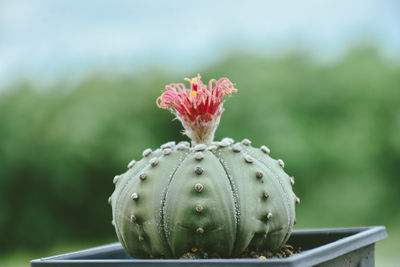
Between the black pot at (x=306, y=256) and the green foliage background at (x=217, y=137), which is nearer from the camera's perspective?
the black pot at (x=306, y=256)

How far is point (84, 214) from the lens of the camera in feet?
20.3

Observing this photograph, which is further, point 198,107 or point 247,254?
point 198,107

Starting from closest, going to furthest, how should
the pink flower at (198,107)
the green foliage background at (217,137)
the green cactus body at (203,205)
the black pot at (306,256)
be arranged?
the black pot at (306,256), the green cactus body at (203,205), the pink flower at (198,107), the green foliage background at (217,137)

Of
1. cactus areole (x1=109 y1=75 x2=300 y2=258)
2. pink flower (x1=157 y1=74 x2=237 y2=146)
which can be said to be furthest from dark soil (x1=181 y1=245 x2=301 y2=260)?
pink flower (x1=157 y1=74 x2=237 y2=146)

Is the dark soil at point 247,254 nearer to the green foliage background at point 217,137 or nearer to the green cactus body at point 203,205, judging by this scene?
the green cactus body at point 203,205

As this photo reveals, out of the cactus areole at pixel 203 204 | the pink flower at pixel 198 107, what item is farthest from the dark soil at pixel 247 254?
the pink flower at pixel 198 107

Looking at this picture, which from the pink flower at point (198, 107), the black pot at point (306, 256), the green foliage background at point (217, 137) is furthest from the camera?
the green foliage background at point (217, 137)

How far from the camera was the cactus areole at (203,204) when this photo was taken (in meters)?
1.60

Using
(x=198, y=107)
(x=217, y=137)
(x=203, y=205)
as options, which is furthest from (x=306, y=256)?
(x=217, y=137)

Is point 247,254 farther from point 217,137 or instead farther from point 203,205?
point 217,137

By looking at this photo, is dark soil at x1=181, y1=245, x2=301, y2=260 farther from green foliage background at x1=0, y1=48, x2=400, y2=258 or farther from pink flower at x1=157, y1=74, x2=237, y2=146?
green foliage background at x1=0, y1=48, x2=400, y2=258

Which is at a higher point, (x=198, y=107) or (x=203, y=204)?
(x=198, y=107)

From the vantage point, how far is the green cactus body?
1595 mm

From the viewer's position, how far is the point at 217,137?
608 centimetres
